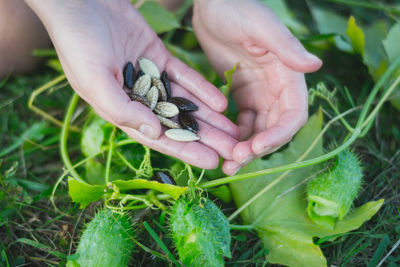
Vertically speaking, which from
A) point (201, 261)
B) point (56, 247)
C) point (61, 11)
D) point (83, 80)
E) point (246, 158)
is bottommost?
point (56, 247)

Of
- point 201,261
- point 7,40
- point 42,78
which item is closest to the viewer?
point 201,261

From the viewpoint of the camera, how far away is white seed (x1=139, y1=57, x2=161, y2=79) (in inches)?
68.7

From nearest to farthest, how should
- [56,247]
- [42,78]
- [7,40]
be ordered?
[56,247] → [7,40] → [42,78]

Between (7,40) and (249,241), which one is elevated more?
(7,40)

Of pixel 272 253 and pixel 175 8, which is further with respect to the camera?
pixel 175 8

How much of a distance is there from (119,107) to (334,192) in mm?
889

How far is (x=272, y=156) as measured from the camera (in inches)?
66.2

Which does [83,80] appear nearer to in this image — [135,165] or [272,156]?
[135,165]

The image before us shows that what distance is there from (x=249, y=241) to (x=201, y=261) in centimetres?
42

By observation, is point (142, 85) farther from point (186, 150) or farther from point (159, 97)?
point (186, 150)

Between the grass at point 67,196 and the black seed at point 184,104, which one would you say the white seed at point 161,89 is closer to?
the black seed at point 184,104

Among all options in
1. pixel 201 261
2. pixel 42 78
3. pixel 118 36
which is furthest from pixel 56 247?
pixel 42 78

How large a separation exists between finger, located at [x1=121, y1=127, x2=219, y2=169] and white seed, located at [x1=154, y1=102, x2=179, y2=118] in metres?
0.16

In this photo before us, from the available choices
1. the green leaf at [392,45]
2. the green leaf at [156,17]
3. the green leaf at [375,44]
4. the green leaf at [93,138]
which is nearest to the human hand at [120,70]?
the green leaf at [93,138]
